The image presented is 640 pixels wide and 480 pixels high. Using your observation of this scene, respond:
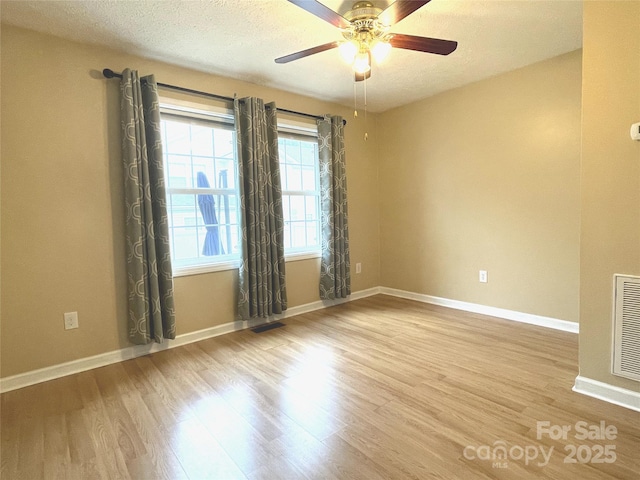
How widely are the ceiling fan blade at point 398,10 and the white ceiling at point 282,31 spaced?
0.38m

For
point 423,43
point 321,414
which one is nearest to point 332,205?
point 423,43

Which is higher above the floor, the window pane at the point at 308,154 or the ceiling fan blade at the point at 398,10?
the ceiling fan blade at the point at 398,10

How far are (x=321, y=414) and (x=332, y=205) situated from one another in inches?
96.3

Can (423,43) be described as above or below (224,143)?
above

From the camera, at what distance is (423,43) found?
190 centimetres

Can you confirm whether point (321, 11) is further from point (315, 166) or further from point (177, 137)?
point (315, 166)

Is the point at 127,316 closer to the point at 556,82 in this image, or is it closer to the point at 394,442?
the point at 394,442

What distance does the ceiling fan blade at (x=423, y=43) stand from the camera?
1.85 metres

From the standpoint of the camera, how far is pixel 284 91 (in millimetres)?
3506

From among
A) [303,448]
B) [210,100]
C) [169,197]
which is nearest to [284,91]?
[210,100]

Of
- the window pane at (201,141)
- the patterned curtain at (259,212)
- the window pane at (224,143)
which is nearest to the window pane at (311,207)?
the patterned curtain at (259,212)

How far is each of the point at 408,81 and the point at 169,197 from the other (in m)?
2.60

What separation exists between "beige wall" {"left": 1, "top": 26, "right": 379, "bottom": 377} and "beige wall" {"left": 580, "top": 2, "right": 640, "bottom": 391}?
302 cm

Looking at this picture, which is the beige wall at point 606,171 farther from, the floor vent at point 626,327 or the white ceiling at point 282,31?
the white ceiling at point 282,31
